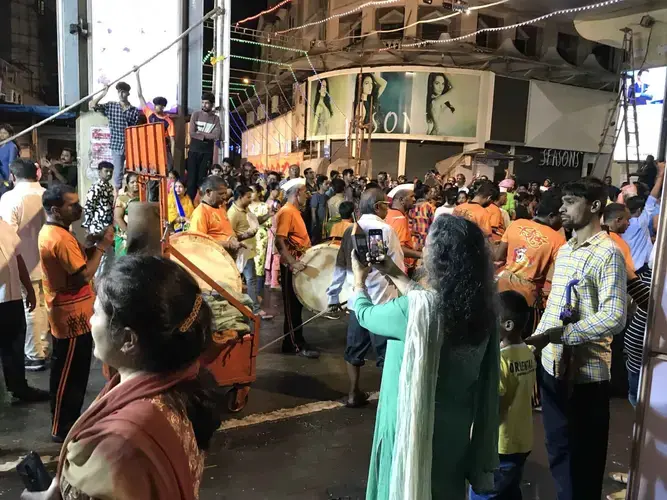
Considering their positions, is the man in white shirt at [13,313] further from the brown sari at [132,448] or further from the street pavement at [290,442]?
the brown sari at [132,448]

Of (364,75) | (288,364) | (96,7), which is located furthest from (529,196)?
(364,75)

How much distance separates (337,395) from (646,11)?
36.6 ft

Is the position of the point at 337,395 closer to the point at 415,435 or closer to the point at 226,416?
the point at 226,416

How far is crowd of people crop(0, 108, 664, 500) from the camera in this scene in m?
1.38

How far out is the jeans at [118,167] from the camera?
293 inches

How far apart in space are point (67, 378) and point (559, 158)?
23.4 metres

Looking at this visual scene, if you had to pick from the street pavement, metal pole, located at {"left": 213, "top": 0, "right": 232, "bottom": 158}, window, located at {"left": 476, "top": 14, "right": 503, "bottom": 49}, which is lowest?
the street pavement

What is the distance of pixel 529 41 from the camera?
72.5 feet

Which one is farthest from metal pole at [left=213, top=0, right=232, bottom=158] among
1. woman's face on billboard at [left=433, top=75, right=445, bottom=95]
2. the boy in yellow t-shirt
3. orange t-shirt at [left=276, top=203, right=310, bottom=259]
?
woman's face on billboard at [left=433, top=75, right=445, bottom=95]

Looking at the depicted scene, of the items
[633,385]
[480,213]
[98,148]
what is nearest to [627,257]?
[633,385]

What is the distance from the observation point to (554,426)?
2.99 meters

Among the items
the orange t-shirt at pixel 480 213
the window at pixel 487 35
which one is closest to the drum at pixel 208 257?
the orange t-shirt at pixel 480 213

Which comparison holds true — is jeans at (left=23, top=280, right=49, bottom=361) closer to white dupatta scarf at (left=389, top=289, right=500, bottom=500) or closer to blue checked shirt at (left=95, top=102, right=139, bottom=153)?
blue checked shirt at (left=95, top=102, right=139, bottom=153)

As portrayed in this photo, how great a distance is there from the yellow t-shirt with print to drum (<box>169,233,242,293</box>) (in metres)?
2.64
